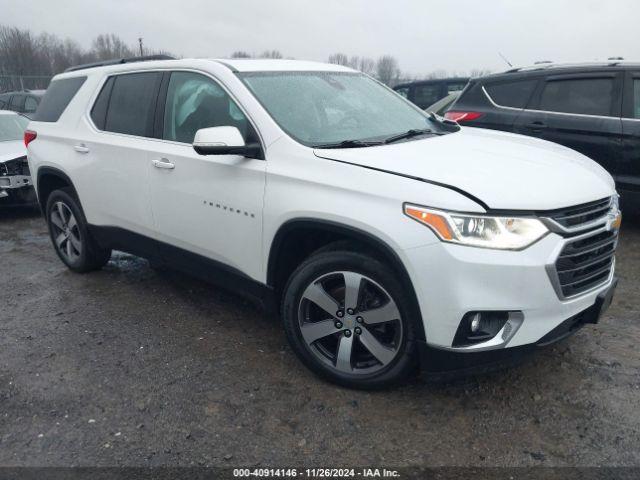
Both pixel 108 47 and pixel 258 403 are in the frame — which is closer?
pixel 258 403

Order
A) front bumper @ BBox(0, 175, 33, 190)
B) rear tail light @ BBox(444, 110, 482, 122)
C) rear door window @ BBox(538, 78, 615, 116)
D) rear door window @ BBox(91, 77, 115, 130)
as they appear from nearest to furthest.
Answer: rear door window @ BBox(91, 77, 115, 130), rear door window @ BBox(538, 78, 615, 116), rear tail light @ BBox(444, 110, 482, 122), front bumper @ BBox(0, 175, 33, 190)

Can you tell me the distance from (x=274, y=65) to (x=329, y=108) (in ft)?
1.91

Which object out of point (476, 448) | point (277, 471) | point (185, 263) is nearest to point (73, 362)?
point (185, 263)

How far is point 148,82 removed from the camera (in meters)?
3.94

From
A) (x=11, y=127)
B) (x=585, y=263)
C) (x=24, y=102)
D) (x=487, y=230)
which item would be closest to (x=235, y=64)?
(x=487, y=230)

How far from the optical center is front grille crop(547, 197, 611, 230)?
8.21ft

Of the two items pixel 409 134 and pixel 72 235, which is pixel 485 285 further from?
pixel 72 235

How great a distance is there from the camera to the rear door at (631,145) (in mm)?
5074

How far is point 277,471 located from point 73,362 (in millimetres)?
1664

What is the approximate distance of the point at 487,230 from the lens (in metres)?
2.41

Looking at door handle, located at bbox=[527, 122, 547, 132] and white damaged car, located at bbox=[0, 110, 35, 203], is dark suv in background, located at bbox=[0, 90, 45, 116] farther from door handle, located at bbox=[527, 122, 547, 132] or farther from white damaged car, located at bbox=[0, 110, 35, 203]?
door handle, located at bbox=[527, 122, 547, 132]

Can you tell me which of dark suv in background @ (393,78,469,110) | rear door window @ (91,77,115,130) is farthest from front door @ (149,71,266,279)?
dark suv in background @ (393,78,469,110)

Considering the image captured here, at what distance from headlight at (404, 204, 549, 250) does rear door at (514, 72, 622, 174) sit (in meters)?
3.41

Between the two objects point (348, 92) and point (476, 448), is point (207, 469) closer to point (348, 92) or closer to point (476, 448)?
point (476, 448)
